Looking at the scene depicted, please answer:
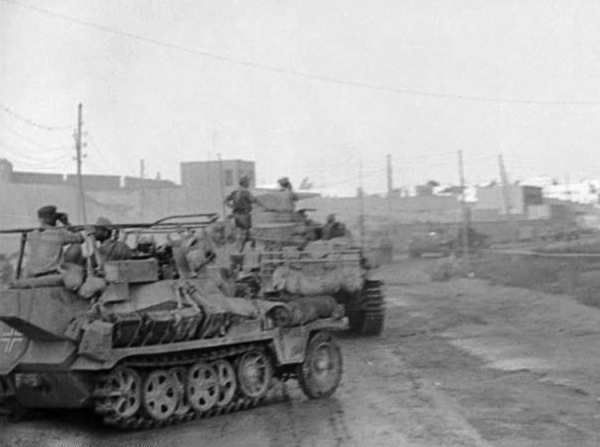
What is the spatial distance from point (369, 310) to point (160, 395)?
30.9ft

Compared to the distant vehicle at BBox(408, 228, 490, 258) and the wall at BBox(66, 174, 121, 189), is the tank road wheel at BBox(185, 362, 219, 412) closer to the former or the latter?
the distant vehicle at BBox(408, 228, 490, 258)

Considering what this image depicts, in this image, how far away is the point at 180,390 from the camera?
411 inches

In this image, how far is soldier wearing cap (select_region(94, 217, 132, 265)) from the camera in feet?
35.0

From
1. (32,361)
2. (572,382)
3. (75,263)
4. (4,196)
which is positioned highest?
(4,196)

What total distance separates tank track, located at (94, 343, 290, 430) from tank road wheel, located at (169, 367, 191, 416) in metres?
0.04

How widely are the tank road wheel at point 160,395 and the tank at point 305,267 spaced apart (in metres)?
2.00

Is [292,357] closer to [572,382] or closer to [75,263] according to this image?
[75,263]

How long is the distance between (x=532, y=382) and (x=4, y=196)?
25.2 meters

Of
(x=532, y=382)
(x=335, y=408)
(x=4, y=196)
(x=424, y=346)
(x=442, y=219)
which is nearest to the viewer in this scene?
(x=335, y=408)

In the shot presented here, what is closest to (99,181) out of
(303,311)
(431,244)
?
(431,244)

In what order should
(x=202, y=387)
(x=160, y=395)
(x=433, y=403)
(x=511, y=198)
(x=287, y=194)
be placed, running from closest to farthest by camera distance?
(x=160, y=395) < (x=202, y=387) < (x=433, y=403) < (x=287, y=194) < (x=511, y=198)

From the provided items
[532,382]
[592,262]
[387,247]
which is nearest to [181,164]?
[387,247]

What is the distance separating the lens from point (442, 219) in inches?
2699

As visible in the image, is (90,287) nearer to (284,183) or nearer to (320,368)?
(320,368)
